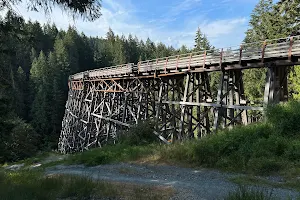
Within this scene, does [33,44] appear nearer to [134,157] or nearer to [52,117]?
[134,157]

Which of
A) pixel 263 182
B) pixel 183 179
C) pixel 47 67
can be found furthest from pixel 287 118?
pixel 47 67

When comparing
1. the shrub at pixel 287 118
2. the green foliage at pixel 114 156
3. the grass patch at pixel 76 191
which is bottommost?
the green foliage at pixel 114 156

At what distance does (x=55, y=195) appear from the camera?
4949mm

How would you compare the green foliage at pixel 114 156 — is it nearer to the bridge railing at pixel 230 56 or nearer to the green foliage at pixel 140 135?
the green foliage at pixel 140 135

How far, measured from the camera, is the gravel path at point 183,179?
5.33 meters

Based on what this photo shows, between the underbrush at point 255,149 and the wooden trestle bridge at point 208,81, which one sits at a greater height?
the wooden trestle bridge at point 208,81

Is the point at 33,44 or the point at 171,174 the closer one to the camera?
the point at 33,44

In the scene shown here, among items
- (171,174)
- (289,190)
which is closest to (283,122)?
(289,190)

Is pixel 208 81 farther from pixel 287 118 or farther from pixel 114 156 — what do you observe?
pixel 114 156

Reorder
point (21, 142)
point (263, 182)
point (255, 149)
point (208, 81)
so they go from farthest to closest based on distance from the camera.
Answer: point (21, 142)
point (208, 81)
point (255, 149)
point (263, 182)

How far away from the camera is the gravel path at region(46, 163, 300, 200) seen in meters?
5.33

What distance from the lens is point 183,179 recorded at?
6941 millimetres

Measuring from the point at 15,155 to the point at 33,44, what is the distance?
27717 mm

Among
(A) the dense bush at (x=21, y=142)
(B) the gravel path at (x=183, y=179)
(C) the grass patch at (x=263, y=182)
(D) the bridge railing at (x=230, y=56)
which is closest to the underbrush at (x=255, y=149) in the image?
(C) the grass patch at (x=263, y=182)
